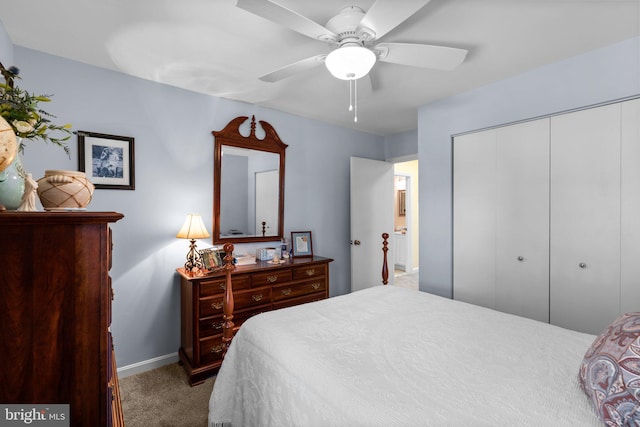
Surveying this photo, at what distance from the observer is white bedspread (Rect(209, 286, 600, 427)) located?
1022 mm

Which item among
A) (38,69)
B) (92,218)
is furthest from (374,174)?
(92,218)

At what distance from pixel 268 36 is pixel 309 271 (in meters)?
2.21

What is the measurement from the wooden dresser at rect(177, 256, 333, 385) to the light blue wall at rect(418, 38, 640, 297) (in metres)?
1.38

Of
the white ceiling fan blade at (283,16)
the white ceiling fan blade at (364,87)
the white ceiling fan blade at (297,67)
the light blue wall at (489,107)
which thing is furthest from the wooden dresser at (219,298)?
the white ceiling fan blade at (283,16)

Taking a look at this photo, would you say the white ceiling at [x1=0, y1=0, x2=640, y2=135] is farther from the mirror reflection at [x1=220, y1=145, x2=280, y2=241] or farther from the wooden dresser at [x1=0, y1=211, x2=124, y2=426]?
the wooden dresser at [x1=0, y1=211, x2=124, y2=426]

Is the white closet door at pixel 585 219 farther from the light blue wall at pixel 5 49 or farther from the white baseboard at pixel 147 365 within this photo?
the light blue wall at pixel 5 49

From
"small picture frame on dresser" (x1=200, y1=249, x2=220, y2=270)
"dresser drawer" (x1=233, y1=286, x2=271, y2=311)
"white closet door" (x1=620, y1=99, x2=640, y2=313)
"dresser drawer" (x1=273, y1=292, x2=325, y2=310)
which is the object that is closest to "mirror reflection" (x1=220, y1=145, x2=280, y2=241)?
"small picture frame on dresser" (x1=200, y1=249, x2=220, y2=270)

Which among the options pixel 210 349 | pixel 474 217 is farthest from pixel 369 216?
pixel 210 349

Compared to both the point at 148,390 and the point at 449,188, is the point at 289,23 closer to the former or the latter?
the point at 449,188

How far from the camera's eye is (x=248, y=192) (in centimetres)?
333

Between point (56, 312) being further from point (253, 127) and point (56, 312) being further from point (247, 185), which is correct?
point (253, 127)

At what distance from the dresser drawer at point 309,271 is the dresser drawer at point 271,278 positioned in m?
0.10

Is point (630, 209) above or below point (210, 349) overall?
above

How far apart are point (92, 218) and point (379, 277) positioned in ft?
12.9
